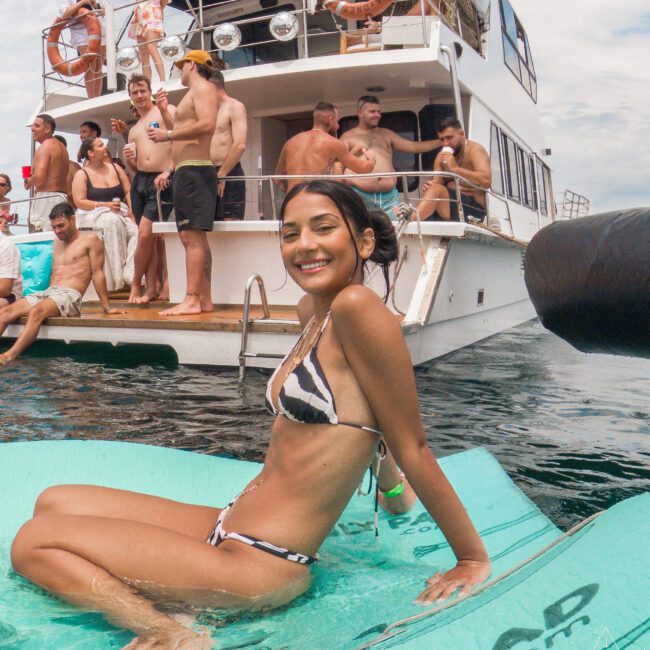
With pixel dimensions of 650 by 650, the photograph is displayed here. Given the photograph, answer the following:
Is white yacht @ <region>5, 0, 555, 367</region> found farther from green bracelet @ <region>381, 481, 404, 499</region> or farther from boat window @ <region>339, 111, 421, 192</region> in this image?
green bracelet @ <region>381, 481, 404, 499</region>

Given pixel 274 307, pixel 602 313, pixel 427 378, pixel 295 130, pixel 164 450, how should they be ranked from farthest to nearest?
pixel 295 130 → pixel 274 307 → pixel 427 378 → pixel 164 450 → pixel 602 313

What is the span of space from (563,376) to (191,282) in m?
3.49

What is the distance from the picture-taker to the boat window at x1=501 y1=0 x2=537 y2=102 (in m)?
11.6

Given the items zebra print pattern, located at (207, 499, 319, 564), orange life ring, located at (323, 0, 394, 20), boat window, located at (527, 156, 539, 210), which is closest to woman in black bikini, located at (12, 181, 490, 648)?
zebra print pattern, located at (207, 499, 319, 564)

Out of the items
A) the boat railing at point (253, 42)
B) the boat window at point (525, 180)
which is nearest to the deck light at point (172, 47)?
the boat railing at point (253, 42)

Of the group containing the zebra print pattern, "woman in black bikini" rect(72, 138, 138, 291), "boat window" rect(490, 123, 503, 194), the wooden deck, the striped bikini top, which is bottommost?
the zebra print pattern

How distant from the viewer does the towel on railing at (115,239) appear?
8.62 metres

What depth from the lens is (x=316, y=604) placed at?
2.16 metres

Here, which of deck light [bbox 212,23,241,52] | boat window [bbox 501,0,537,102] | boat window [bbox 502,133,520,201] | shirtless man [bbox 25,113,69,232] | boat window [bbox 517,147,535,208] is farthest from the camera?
boat window [bbox 517,147,535,208]

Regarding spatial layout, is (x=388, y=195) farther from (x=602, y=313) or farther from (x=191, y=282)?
(x=602, y=313)

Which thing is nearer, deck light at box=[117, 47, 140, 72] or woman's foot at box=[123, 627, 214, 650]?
woman's foot at box=[123, 627, 214, 650]

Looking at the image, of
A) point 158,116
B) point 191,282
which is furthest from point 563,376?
point 158,116

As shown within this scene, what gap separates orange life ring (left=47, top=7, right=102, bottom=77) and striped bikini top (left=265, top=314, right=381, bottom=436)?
9.71m

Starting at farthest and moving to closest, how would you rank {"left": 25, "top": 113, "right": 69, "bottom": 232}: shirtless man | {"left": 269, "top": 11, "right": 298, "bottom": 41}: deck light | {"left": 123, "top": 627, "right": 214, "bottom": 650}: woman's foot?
1. {"left": 25, "top": 113, "right": 69, "bottom": 232}: shirtless man
2. {"left": 269, "top": 11, "right": 298, "bottom": 41}: deck light
3. {"left": 123, "top": 627, "right": 214, "bottom": 650}: woman's foot
